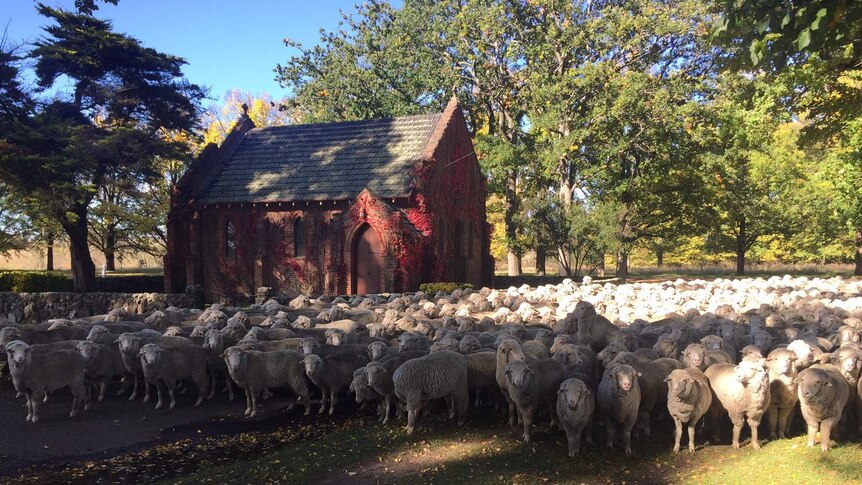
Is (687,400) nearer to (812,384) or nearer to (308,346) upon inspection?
(812,384)

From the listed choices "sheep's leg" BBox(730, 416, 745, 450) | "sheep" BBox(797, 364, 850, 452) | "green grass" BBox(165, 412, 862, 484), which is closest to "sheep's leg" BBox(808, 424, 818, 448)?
"sheep" BBox(797, 364, 850, 452)

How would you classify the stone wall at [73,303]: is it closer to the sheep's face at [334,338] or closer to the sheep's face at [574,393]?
the sheep's face at [334,338]

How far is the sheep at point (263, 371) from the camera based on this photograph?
1076cm

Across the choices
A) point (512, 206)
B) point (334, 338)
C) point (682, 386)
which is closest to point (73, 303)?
point (334, 338)

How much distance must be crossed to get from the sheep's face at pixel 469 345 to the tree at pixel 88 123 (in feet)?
77.6

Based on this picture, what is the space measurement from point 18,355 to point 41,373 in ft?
1.59

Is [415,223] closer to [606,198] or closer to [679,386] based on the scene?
[606,198]

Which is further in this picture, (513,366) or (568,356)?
(568,356)

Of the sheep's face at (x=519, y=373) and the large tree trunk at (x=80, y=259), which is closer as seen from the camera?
the sheep's face at (x=519, y=373)

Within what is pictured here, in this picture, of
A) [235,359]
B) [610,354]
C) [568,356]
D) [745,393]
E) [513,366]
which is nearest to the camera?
[745,393]

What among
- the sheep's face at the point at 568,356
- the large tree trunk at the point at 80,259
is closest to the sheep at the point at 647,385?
the sheep's face at the point at 568,356

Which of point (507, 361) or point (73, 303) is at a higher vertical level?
point (73, 303)

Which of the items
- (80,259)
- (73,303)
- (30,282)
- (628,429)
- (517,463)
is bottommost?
(517,463)

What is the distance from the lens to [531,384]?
875cm
